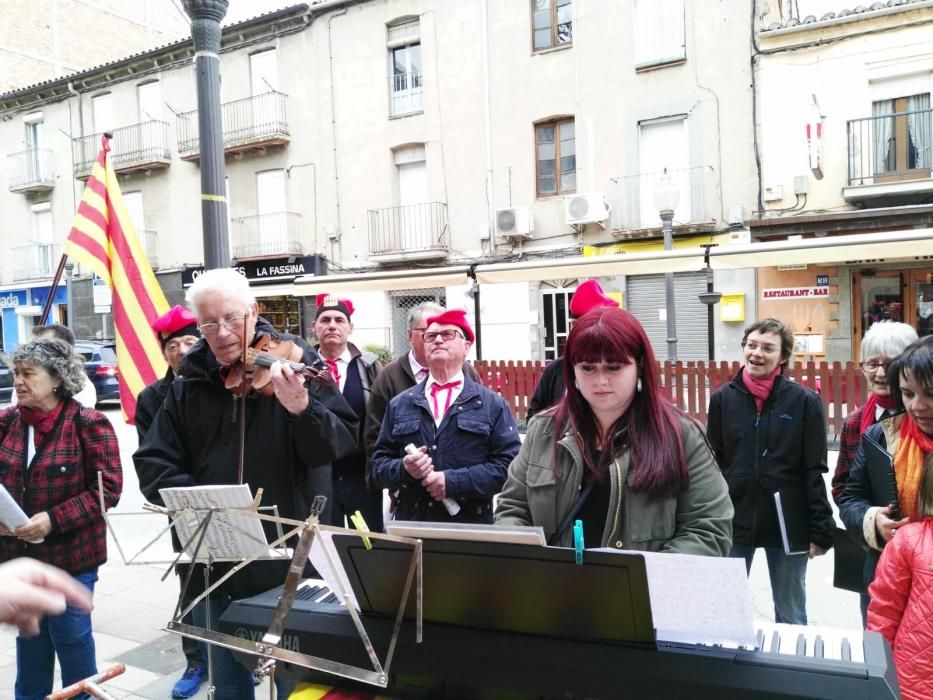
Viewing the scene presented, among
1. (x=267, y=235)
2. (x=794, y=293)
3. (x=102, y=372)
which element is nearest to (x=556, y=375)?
(x=794, y=293)

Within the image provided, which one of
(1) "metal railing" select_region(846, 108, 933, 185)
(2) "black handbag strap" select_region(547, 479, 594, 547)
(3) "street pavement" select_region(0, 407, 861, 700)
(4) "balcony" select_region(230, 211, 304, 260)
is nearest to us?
(2) "black handbag strap" select_region(547, 479, 594, 547)

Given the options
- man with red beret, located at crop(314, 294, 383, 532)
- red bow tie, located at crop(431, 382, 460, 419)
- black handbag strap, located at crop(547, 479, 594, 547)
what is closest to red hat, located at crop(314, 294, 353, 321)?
man with red beret, located at crop(314, 294, 383, 532)

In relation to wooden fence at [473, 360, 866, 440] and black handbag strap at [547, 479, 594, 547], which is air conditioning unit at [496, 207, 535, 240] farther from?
black handbag strap at [547, 479, 594, 547]

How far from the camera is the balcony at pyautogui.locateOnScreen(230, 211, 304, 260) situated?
1923 centimetres

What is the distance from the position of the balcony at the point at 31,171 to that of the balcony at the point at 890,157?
24.0 meters

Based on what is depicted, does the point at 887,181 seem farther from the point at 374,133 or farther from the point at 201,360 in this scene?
the point at 201,360

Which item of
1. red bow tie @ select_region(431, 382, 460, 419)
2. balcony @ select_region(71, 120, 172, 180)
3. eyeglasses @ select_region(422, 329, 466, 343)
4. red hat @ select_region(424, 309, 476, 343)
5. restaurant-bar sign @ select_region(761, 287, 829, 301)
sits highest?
balcony @ select_region(71, 120, 172, 180)

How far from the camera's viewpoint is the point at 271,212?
19.6 meters

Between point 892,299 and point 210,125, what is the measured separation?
13.6 meters

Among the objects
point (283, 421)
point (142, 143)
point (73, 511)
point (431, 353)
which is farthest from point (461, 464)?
point (142, 143)

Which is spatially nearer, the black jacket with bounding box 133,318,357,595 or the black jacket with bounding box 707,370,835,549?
the black jacket with bounding box 133,318,357,595

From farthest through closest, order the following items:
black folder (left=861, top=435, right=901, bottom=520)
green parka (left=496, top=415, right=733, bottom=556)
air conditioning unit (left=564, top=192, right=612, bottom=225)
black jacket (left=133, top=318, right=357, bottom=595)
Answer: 1. air conditioning unit (left=564, top=192, right=612, bottom=225)
2. black jacket (left=133, top=318, right=357, bottom=595)
3. black folder (left=861, top=435, right=901, bottom=520)
4. green parka (left=496, top=415, right=733, bottom=556)

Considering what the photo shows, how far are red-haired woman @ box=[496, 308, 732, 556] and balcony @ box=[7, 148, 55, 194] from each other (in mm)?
26649

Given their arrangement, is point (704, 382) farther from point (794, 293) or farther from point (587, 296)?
point (794, 293)
